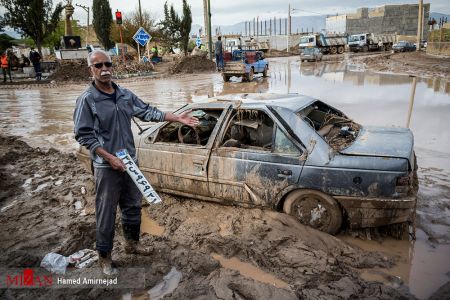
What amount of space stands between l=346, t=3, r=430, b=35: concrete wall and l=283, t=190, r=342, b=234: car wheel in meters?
78.0

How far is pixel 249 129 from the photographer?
14.0 feet

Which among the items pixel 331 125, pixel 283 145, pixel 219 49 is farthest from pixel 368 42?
pixel 283 145

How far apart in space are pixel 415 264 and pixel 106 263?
2845 millimetres

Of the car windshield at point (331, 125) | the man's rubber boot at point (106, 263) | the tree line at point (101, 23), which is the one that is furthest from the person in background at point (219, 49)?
the man's rubber boot at point (106, 263)

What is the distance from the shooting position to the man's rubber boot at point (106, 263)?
10.2 ft

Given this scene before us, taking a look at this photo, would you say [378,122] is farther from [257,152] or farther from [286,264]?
[286,264]

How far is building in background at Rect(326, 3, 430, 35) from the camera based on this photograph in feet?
225

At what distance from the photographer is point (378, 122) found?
8.23 m

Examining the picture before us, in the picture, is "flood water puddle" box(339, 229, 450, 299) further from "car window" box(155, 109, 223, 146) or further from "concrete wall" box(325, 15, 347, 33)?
"concrete wall" box(325, 15, 347, 33)

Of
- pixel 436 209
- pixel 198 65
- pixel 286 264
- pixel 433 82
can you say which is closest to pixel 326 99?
pixel 433 82

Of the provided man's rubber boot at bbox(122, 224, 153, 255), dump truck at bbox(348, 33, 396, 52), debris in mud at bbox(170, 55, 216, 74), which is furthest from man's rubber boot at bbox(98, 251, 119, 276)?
dump truck at bbox(348, 33, 396, 52)

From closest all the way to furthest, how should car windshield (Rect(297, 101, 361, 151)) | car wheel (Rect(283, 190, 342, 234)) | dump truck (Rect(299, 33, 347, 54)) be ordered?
1. car wheel (Rect(283, 190, 342, 234))
2. car windshield (Rect(297, 101, 361, 151))
3. dump truck (Rect(299, 33, 347, 54))

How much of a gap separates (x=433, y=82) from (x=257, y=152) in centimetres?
1499

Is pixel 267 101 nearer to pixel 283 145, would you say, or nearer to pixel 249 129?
pixel 249 129
